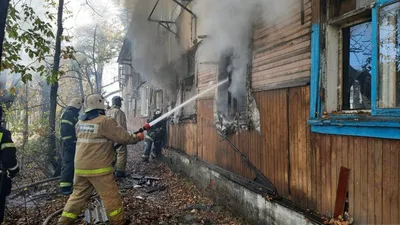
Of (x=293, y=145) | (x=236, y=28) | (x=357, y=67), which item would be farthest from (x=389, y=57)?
(x=236, y=28)

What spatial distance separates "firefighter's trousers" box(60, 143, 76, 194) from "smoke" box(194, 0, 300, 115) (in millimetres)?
4145

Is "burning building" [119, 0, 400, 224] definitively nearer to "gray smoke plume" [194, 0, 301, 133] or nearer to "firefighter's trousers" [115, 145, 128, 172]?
"gray smoke plume" [194, 0, 301, 133]

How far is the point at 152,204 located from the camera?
618cm

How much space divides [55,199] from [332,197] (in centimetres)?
596

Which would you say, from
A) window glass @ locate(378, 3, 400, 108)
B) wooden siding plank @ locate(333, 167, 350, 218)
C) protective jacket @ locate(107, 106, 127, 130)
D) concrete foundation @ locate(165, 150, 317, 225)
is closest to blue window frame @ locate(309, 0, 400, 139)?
window glass @ locate(378, 3, 400, 108)

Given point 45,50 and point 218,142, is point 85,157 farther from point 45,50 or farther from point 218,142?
point 218,142

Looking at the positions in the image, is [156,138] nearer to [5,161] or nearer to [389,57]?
[5,161]

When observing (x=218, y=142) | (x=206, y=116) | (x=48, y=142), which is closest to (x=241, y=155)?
(x=218, y=142)

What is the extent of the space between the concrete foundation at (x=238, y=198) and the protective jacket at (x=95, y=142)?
2.15 m

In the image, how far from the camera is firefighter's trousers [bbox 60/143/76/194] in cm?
673

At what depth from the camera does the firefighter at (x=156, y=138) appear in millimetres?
10867

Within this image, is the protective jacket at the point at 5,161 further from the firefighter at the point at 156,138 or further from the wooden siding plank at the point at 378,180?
the firefighter at the point at 156,138

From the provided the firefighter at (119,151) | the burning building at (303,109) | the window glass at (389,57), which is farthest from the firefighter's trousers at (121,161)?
the window glass at (389,57)

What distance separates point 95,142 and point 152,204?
2.26 metres
